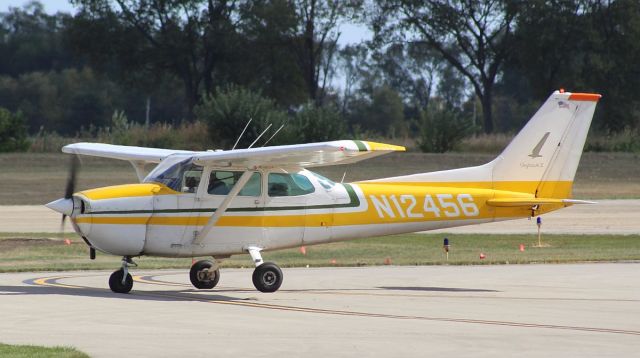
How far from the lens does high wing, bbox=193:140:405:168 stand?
594 inches

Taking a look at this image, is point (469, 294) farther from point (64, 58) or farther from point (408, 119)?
point (408, 119)

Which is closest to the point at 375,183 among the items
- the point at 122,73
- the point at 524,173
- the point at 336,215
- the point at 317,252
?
the point at 336,215

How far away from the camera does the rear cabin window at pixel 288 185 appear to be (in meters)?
17.3

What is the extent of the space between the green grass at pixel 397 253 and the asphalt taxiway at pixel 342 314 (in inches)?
82.4

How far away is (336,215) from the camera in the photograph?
17.8 meters

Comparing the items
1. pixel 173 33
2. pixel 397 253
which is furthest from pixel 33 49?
pixel 397 253

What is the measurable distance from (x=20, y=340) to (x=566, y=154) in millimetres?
9657

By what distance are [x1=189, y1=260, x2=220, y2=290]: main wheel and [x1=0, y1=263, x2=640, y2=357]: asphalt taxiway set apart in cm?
15

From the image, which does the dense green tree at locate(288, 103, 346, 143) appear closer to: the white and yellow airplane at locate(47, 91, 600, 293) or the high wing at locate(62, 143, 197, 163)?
the high wing at locate(62, 143, 197, 163)

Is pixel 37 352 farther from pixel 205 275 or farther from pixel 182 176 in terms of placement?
pixel 205 275

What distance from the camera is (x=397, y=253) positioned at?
82.0 feet

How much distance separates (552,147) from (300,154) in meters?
4.59

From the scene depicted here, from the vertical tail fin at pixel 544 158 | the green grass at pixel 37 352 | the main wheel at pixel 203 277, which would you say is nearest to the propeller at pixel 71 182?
the main wheel at pixel 203 277

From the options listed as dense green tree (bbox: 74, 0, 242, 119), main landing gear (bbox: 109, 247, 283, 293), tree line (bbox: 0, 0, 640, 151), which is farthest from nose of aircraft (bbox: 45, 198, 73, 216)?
dense green tree (bbox: 74, 0, 242, 119)
